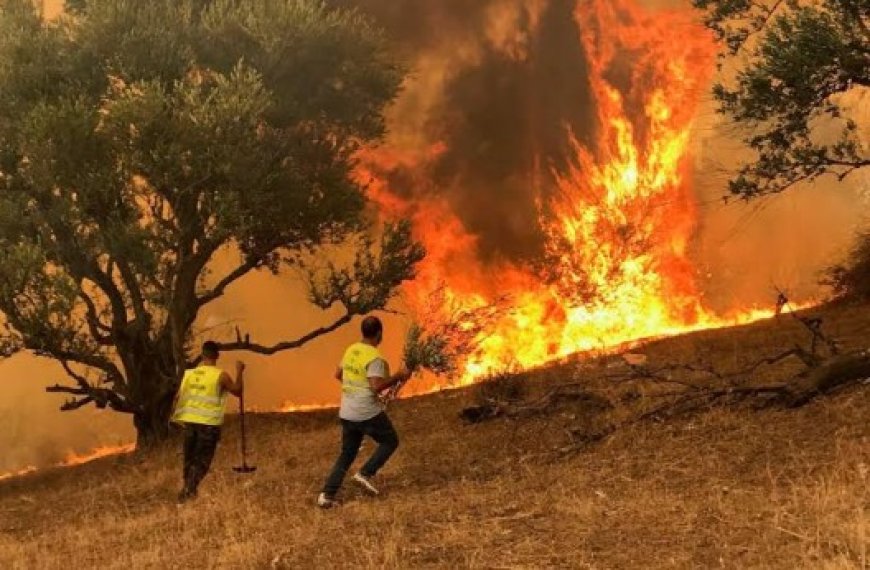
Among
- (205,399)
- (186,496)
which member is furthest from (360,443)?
(186,496)

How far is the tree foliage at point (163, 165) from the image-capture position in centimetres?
1753

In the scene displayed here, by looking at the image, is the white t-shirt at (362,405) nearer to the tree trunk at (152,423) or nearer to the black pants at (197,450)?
the black pants at (197,450)

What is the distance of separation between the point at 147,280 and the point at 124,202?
1.85 metres

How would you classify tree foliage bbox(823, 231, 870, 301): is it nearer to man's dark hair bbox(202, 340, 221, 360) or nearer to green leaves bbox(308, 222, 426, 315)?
green leaves bbox(308, 222, 426, 315)

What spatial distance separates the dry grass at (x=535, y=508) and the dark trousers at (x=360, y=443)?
1.23 feet

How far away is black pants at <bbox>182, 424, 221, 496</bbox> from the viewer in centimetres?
1161

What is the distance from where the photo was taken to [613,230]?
89.6 ft

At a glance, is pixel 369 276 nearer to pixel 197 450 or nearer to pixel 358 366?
pixel 197 450

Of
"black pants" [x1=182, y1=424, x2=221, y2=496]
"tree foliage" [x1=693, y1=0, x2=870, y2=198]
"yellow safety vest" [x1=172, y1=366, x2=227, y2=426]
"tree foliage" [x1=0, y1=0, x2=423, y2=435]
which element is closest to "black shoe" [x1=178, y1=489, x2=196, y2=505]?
"black pants" [x1=182, y1=424, x2=221, y2=496]

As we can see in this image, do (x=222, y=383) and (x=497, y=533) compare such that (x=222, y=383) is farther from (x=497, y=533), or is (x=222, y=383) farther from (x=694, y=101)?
(x=694, y=101)

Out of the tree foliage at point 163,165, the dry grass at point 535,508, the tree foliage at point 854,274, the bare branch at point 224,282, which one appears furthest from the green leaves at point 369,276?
the tree foliage at point 854,274

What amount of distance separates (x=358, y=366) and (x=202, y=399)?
2.97m

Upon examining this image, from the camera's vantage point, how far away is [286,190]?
19422 millimetres

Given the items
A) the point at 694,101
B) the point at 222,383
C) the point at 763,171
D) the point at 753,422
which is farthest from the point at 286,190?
the point at 694,101
